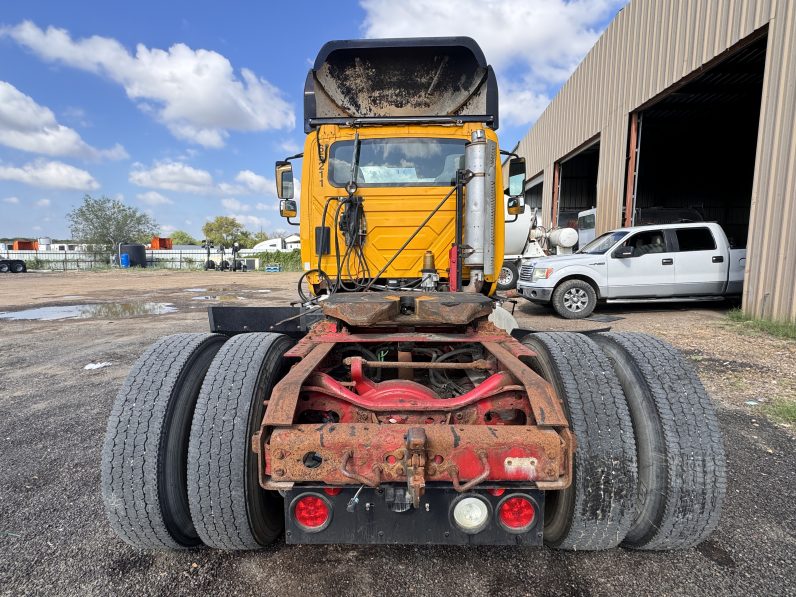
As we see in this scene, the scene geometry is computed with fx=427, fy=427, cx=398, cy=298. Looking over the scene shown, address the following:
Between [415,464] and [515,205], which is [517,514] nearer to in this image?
[415,464]

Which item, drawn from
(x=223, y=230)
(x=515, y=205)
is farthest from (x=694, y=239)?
(x=223, y=230)

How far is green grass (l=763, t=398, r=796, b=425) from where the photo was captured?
12.0 ft

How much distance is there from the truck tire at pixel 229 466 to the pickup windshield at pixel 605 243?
8806 millimetres

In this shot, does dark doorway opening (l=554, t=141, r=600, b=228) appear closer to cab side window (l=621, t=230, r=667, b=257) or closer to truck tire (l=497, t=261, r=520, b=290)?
truck tire (l=497, t=261, r=520, b=290)

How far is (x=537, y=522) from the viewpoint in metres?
1.70

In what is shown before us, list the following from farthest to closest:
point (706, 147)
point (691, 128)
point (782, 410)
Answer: point (706, 147) < point (691, 128) < point (782, 410)

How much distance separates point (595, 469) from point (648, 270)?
8303 millimetres

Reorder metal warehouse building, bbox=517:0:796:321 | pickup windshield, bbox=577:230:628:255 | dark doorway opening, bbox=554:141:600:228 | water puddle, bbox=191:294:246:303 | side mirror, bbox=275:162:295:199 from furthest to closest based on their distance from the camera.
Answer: dark doorway opening, bbox=554:141:600:228 → water puddle, bbox=191:294:246:303 → pickup windshield, bbox=577:230:628:255 → metal warehouse building, bbox=517:0:796:321 → side mirror, bbox=275:162:295:199

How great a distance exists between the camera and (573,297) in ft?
29.8

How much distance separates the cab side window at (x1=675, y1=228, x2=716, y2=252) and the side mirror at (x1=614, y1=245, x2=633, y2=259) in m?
1.02

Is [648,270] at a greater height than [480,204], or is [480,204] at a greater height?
[480,204]

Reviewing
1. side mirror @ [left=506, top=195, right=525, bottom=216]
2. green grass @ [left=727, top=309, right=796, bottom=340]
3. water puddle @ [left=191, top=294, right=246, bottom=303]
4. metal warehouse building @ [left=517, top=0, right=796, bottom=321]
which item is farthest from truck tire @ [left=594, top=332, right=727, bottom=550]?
water puddle @ [left=191, top=294, right=246, bottom=303]

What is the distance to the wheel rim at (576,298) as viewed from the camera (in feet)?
29.7

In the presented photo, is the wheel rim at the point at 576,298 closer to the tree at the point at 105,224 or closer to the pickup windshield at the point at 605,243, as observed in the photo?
the pickup windshield at the point at 605,243
